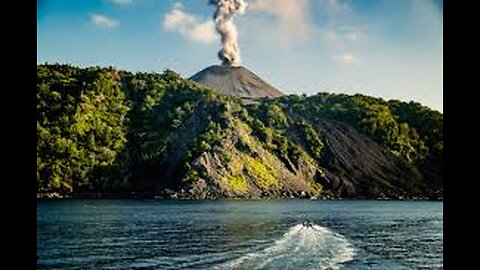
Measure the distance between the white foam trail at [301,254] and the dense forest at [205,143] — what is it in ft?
Answer: 280

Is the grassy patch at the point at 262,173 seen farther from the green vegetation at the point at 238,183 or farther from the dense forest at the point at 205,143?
the green vegetation at the point at 238,183

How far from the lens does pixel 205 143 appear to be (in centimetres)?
13850

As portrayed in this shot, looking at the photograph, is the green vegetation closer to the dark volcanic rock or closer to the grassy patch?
the grassy patch

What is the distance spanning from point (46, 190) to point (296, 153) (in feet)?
187

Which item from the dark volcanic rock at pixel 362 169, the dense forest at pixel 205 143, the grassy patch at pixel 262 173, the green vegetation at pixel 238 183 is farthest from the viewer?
the dark volcanic rock at pixel 362 169

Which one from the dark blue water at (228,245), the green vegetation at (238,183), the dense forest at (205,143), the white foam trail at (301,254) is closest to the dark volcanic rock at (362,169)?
the dense forest at (205,143)

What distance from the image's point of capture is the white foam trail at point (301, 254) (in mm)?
33969

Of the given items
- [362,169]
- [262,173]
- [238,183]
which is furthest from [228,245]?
Answer: [362,169]

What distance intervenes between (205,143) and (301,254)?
99937 millimetres

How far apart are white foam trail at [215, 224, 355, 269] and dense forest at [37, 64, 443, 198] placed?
85.2m

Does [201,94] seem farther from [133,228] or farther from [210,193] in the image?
[133,228]

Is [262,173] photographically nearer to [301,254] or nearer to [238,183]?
[238,183]
